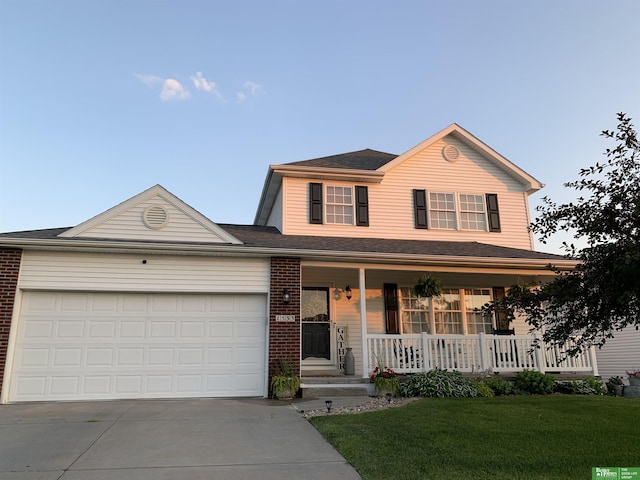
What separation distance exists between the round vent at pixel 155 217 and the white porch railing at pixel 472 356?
5.27m

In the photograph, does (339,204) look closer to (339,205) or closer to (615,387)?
(339,205)

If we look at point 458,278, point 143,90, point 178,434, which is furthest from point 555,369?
point 143,90

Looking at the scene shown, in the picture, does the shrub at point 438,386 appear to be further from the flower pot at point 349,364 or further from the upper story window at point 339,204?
the upper story window at point 339,204

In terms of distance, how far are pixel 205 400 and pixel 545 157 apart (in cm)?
1163

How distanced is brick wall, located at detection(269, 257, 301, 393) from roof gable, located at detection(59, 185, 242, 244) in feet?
3.93

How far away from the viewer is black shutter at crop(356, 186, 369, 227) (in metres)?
12.4

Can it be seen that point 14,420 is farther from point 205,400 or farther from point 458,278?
point 458,278

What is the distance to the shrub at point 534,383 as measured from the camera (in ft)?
32.0

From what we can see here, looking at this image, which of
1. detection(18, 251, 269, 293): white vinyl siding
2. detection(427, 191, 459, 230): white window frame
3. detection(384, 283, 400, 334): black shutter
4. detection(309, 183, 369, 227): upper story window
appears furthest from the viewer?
detection(427, 191, 459, 230): white window frame

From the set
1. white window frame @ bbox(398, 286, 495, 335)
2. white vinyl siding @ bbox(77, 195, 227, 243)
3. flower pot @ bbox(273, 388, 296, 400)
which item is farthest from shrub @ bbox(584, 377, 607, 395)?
white vinyl siding @ bbox(77, 195, 227, 243)

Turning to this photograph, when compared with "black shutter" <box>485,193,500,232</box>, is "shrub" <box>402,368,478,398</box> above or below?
below

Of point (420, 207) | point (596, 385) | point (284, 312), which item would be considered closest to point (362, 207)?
point (420, 207)

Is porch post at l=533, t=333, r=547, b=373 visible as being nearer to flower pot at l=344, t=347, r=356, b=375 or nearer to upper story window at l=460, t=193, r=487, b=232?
upper story window at l=460, t=193, r=487, b=232

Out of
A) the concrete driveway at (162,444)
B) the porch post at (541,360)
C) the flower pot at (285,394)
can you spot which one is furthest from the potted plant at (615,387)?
the concrete driveway at (162,444)
